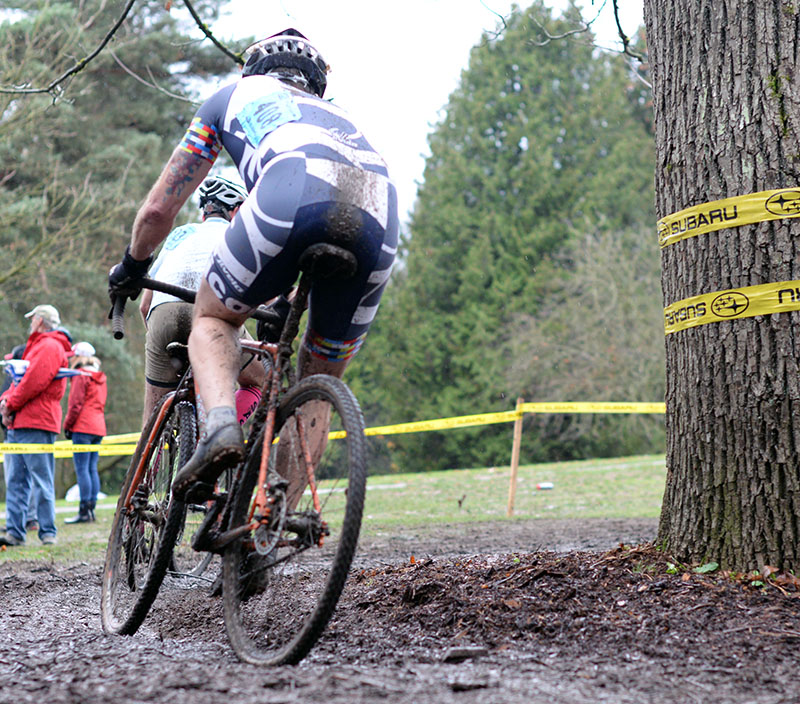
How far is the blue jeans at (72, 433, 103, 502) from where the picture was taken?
11375 mm

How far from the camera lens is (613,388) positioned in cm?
3002

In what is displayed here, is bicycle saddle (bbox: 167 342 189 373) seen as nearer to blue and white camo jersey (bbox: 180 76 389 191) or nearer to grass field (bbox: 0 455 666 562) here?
blue and white camo jersey (bbox: 180 76 389 191)

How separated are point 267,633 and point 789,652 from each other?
5.68ft

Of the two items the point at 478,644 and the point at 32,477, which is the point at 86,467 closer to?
the point at 32,477

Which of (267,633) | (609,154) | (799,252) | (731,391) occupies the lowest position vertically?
(267,633)

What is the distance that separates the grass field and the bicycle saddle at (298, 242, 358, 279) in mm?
5252

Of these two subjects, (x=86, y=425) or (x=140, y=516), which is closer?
(x=140, y=516)

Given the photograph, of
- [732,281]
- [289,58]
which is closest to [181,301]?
[289,58]

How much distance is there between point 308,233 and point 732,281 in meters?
1.73

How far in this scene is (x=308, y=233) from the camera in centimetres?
304

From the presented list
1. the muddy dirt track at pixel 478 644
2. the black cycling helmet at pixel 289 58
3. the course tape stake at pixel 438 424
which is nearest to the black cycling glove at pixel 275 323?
the black cycling helmet at pixel 289 58

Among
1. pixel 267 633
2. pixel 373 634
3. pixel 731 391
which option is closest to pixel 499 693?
pixel 373 634

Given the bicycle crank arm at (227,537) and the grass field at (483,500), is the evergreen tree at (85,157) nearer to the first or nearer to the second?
the grass field at (483,500)

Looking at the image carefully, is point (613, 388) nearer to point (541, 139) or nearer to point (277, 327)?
point (541, 139)
